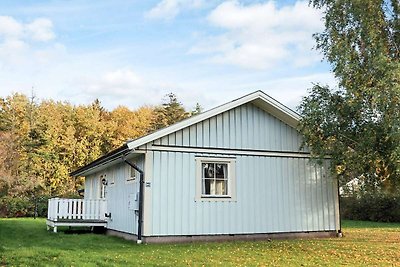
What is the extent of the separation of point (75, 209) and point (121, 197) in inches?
80.3

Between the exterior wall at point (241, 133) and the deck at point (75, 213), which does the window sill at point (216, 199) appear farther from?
the deck at point (75, 213)

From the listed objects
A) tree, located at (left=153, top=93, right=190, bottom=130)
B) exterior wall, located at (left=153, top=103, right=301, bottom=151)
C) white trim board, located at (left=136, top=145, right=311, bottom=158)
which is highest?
tree, located at (left=153, top=93, right=190, bottom=130)

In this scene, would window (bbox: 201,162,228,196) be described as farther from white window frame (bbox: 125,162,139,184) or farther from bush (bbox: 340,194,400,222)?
bush (bbox: 340,194,400,222)

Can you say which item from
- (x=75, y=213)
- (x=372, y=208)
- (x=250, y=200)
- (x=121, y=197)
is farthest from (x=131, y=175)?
(x=372, y=208)

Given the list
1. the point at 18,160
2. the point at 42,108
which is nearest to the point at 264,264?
the point at 18,160

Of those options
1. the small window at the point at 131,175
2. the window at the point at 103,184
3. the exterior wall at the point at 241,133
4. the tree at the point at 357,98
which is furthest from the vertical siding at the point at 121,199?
the tree at the point at 357,98

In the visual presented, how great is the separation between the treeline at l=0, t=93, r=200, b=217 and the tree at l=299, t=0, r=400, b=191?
864 inches

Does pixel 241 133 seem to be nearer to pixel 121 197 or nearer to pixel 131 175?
pixel 131 175

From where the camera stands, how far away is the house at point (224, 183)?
12406mm

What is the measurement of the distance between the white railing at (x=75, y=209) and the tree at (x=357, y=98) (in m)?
7.93

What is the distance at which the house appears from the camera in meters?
12.4

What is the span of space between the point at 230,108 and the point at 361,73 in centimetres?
395

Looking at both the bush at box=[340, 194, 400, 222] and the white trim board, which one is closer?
the white trim board

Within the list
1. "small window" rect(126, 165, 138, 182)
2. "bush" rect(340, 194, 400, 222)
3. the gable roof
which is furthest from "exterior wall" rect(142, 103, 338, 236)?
"bush" rect(340, 194, 400, 222)
